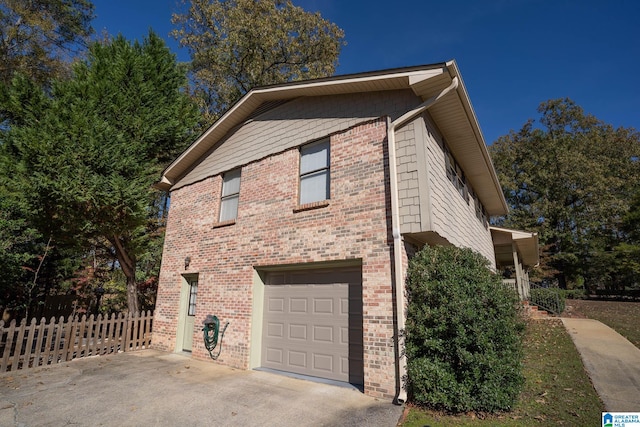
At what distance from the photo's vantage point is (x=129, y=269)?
1226cm

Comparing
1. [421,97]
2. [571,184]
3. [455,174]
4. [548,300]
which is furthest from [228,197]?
[571,184]

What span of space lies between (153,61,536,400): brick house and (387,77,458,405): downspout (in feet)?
0.09

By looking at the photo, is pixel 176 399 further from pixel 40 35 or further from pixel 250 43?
pixel 40 35

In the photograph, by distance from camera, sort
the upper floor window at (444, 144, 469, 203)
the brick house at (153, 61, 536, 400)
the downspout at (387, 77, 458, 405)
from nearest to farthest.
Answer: the downspout at (387, 77, 458, 405) < the brick house at (153, 61, 536, 400) < the upper floor window at (444, 144, 469, 203)

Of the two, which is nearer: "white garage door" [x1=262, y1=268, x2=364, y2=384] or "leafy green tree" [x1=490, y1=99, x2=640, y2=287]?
"white garage door" [x1=262, y1=268, x2=364, y2=384]

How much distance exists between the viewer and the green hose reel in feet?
26.9

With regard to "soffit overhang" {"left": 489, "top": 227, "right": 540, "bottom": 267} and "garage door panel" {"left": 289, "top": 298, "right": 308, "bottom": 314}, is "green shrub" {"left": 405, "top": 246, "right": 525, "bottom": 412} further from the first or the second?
"soffit overhang" {"left": 489, "top": 227, "right": 540, "bottom": 267}

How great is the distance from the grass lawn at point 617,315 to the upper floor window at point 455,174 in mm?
6207

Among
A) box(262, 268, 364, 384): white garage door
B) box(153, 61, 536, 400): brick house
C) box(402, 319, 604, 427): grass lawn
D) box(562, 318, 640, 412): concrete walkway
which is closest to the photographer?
box(402, 319, 604, 427): grass lawn

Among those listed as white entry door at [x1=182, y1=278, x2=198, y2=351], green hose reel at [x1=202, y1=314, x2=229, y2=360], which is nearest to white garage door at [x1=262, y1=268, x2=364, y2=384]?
green hose reel at [x1=202, y1=314, x2=229, y2=360]

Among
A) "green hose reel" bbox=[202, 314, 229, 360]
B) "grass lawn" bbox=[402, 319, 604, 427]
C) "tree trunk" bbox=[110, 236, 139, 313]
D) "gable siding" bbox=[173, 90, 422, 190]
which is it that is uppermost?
"gable siding" bbox=[173, 90, 422, 190]

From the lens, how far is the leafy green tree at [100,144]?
995 cm

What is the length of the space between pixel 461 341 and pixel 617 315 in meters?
16.7

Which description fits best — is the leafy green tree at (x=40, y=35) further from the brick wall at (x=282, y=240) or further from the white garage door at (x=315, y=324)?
the white garage door at (x=315, y=324)
